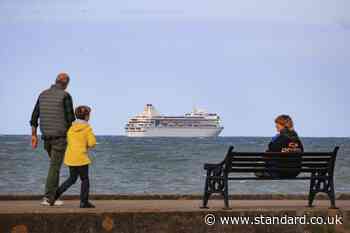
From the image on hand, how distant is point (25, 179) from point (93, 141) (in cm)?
2595

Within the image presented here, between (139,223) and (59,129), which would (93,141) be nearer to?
(59,129)

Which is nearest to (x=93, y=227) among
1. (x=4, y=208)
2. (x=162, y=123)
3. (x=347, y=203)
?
(x=4, y=208)

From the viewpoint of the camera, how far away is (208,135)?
149750 millimetres

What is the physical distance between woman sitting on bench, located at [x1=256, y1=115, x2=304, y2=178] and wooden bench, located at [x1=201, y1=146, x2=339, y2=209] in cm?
4

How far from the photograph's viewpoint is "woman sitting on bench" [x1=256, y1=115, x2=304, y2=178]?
10273mm

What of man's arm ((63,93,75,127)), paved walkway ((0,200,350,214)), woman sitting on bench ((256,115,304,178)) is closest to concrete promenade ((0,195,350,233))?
paved walkway ((0,200,350,214))

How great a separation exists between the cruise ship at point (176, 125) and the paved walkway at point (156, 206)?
135678 mm

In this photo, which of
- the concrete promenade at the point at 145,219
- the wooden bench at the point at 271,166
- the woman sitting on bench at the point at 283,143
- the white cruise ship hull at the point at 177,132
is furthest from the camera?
the white cruise ship hull at the point at 177,132

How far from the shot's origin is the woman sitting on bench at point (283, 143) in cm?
1027

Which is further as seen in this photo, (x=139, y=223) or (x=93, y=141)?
(x=93, y=141)

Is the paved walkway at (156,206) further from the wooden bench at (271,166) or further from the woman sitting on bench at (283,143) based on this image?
the woman sitting on bench at (283,143)

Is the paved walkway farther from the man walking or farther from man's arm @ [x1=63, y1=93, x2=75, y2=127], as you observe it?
man's arm @ [x1=63, y1=93, x2=75, y2=127]

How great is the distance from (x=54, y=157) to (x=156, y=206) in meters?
1.14

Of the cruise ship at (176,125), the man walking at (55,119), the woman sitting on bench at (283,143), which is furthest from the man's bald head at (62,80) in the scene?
the cruise ship at (176,125)
